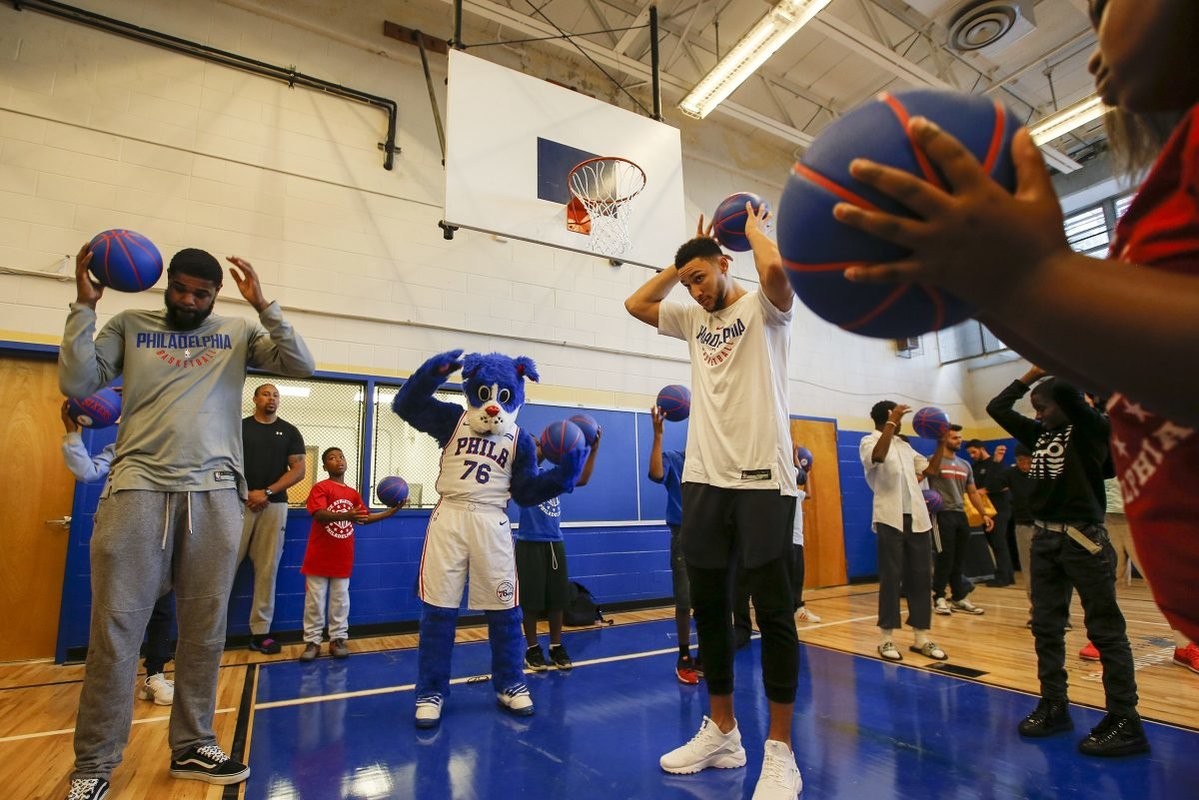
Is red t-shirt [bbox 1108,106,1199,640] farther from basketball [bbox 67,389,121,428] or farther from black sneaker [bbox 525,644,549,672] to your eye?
basketball [bbox 67,389,121,428]

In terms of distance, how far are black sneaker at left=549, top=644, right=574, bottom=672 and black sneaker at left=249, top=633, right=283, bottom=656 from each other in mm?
2224

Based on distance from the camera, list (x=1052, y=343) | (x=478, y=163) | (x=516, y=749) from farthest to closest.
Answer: (x=478, y=163)
(x=516, y=749)
(x=1052, y=343)

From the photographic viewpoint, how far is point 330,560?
471 centimetres

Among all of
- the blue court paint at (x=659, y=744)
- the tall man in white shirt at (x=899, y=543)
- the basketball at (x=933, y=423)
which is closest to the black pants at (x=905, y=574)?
the tall man in white shirt at (x=899, y=543)

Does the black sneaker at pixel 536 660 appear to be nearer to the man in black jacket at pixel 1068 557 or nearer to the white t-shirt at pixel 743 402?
the white t-shirt at pixel 743 402

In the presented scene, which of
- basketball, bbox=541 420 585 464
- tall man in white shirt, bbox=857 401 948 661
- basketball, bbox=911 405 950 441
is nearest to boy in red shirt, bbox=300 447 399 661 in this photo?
basketball, bbox=541 420 585 464

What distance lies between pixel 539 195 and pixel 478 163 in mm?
591

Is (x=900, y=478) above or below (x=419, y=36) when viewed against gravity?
below

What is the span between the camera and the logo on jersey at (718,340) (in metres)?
2.36

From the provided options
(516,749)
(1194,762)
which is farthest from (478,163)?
(1194,762)

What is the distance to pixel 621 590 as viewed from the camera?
6.65m

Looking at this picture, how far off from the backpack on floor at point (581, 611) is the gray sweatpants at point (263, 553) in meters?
2.40

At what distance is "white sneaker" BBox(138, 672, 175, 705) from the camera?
330cm

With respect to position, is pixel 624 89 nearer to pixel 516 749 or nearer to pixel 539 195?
pixel 539 195
